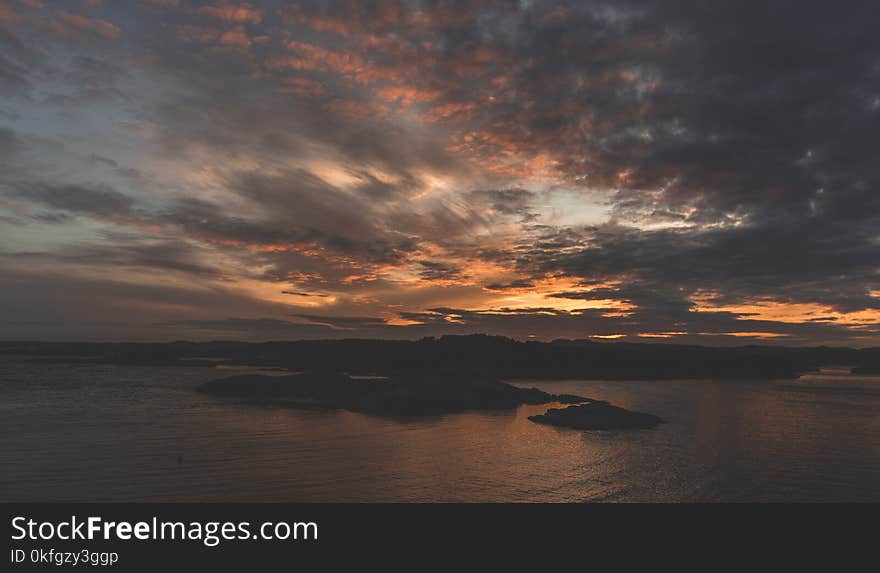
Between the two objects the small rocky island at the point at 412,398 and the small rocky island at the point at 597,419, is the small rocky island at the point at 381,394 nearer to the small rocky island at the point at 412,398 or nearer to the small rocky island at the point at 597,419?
the small rocky island at the point at 412,398

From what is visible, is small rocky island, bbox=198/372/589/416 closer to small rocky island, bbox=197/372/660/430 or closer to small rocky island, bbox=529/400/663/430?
small rocky island, bbox=197/372/660/430

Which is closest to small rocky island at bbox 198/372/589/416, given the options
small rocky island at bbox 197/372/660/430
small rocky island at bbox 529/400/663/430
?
small rocky island at bbox 197/372/660/430

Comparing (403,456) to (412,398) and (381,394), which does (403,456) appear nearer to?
(412,398)

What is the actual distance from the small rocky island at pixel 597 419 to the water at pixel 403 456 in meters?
2.23

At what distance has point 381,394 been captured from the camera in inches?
2564

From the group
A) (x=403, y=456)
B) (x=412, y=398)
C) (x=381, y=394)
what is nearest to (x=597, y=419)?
(x=412, y=398)

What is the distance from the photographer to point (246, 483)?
29.8 m

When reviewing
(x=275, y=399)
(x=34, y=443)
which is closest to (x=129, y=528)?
(x=34, y=443)

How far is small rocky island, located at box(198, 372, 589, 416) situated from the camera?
62.8m

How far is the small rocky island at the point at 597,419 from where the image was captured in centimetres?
5247

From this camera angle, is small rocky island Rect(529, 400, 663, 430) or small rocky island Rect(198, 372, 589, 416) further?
small rocky island Rect(198, 372, 589, 416)

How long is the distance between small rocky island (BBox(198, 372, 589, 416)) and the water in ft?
13.9

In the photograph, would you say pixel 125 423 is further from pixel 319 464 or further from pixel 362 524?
pixel 362 524

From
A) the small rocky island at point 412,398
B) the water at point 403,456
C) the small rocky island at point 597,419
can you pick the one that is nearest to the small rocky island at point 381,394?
the small rocky island at point 412,398
